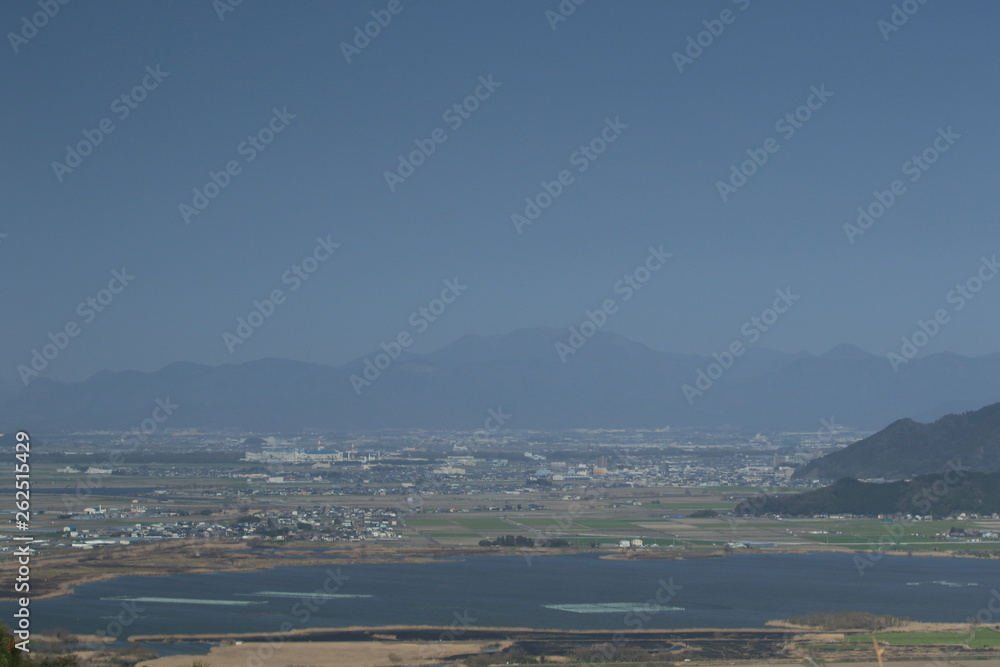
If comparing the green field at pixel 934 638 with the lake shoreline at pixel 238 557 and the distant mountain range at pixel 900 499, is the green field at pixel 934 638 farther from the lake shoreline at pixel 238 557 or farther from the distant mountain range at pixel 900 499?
the distant mountain range at pixel 900 499

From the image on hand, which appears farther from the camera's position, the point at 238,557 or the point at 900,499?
the point at 900,499

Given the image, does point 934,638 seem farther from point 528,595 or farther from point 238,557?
point 238,557

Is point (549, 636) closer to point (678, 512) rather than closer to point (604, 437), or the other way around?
point (678, 512)

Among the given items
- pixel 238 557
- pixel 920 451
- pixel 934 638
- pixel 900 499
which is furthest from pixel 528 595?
pixel 920 451

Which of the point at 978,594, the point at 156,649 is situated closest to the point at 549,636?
the point at 156,649

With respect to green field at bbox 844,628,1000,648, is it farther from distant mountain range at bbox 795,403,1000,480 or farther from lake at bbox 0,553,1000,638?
distant mountain range at bbox 795,403,1000,480

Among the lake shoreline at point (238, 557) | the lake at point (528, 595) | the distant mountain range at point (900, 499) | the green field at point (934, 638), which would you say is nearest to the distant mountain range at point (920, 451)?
the distant mountain range at point (900, 499)

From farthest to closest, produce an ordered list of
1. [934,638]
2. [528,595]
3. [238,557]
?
[238,557], [528,595], [934,638]

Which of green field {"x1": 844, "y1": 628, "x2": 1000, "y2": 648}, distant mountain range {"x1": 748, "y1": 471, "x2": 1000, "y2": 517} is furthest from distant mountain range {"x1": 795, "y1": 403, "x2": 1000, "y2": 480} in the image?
green field {"x1": 844, "y1": 628, "x2": 1000, "y2": 648}
